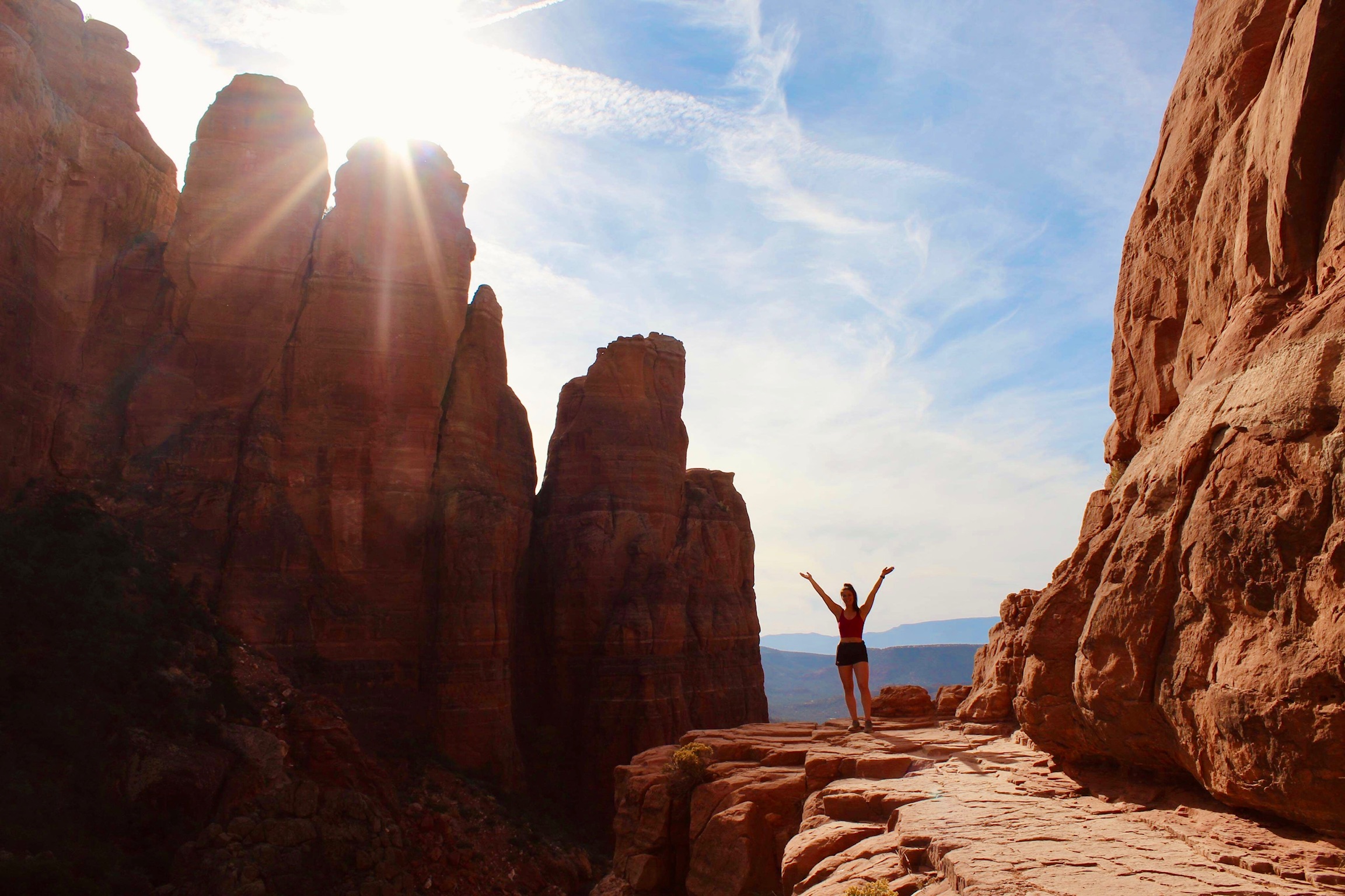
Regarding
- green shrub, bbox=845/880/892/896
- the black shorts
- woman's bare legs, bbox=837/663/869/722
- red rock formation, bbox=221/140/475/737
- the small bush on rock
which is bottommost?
the small bush on rock

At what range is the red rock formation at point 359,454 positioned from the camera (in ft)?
114

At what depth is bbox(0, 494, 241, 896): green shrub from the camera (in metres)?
21.5

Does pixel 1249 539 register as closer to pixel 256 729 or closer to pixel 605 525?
pixel 256 729

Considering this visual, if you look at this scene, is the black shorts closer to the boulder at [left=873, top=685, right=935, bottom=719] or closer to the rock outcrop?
the boulder at [left=873, top=685, right=935, bottom=719]

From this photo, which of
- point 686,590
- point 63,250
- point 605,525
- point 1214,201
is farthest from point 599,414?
point 1214,201

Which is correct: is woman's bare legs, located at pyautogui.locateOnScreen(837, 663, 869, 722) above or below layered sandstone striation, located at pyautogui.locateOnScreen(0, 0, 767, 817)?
below

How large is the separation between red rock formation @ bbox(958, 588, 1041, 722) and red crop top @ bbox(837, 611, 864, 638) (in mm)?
2384

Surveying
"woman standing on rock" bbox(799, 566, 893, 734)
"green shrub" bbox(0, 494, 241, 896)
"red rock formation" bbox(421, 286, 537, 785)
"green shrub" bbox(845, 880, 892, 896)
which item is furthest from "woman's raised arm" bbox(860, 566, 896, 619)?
"red rock formation" bbox(421, 286, 537, 785)

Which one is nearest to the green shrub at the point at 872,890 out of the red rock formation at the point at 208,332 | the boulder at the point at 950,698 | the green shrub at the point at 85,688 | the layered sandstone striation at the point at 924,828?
the layered sandstone striation at the point at 924,828

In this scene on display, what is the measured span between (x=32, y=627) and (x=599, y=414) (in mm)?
27101

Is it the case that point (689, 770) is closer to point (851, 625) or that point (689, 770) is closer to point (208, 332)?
point (851, 625)

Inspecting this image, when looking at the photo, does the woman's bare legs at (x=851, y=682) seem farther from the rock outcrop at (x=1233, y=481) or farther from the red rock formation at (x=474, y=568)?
the red rock formation at (x=474, y=568)

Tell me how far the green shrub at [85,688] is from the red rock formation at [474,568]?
9.18 metres

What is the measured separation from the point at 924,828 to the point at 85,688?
2598 centimetres
